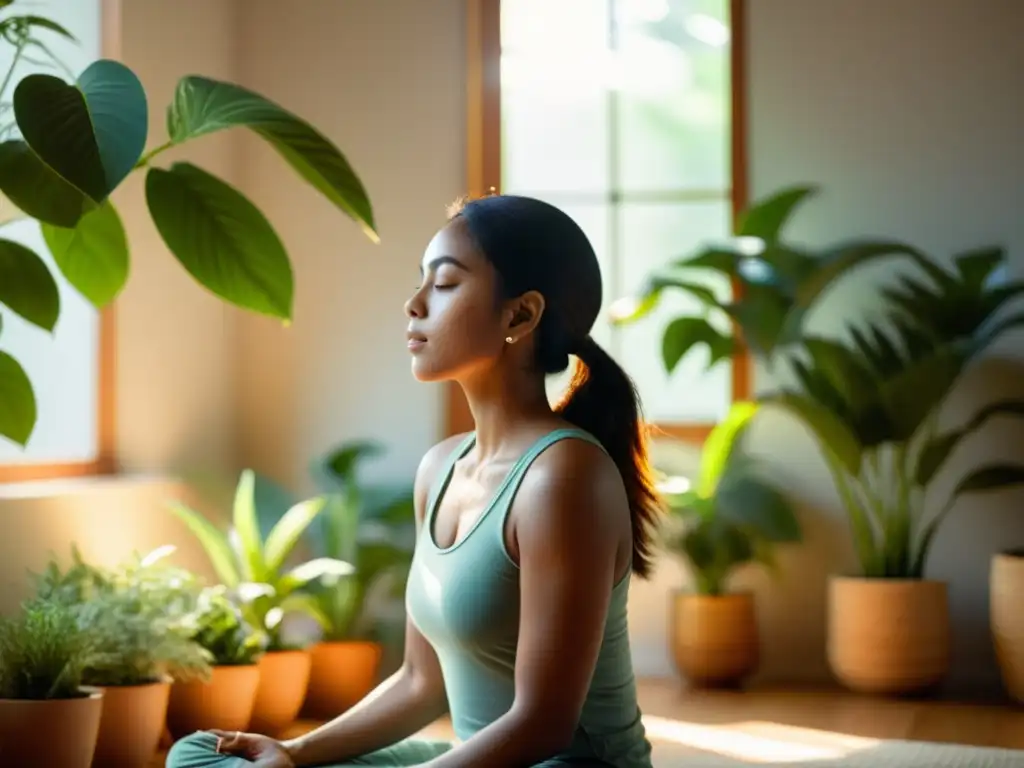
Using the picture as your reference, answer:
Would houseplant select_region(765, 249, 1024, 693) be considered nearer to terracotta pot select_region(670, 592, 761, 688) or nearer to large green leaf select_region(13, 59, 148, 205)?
terracotta pot select_region(670, 592, 761, 688)

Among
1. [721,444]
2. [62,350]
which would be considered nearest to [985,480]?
[721,444]

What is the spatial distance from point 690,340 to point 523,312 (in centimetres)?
271

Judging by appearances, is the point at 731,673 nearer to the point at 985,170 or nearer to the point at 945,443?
the point at 945,443

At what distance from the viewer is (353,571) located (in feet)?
14.5

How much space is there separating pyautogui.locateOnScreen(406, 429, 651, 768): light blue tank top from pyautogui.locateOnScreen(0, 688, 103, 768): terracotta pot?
1.37 metres

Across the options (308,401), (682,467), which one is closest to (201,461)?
(308,401)

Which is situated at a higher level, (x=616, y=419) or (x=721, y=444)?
(x=616, y=419)

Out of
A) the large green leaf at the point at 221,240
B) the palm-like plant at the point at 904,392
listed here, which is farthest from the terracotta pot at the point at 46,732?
the palm-like plant at the point at 904,392

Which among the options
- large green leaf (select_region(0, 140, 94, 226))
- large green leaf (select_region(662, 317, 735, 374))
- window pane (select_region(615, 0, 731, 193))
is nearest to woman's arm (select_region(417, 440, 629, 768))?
large green leaf (select_region(0, 140, 94, 226))

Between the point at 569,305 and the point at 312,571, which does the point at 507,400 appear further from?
the point at 312,571

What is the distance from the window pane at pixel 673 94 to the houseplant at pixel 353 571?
132 centimetres

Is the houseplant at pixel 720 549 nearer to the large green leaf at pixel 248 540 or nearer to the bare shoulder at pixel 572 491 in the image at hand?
the large green leaf at pixel 248 540

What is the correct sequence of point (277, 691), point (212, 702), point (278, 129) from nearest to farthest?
point (278, 129), point (212, 702), point (277, 691)

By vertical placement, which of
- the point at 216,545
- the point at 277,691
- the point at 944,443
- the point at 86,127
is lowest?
the point at 277,691
